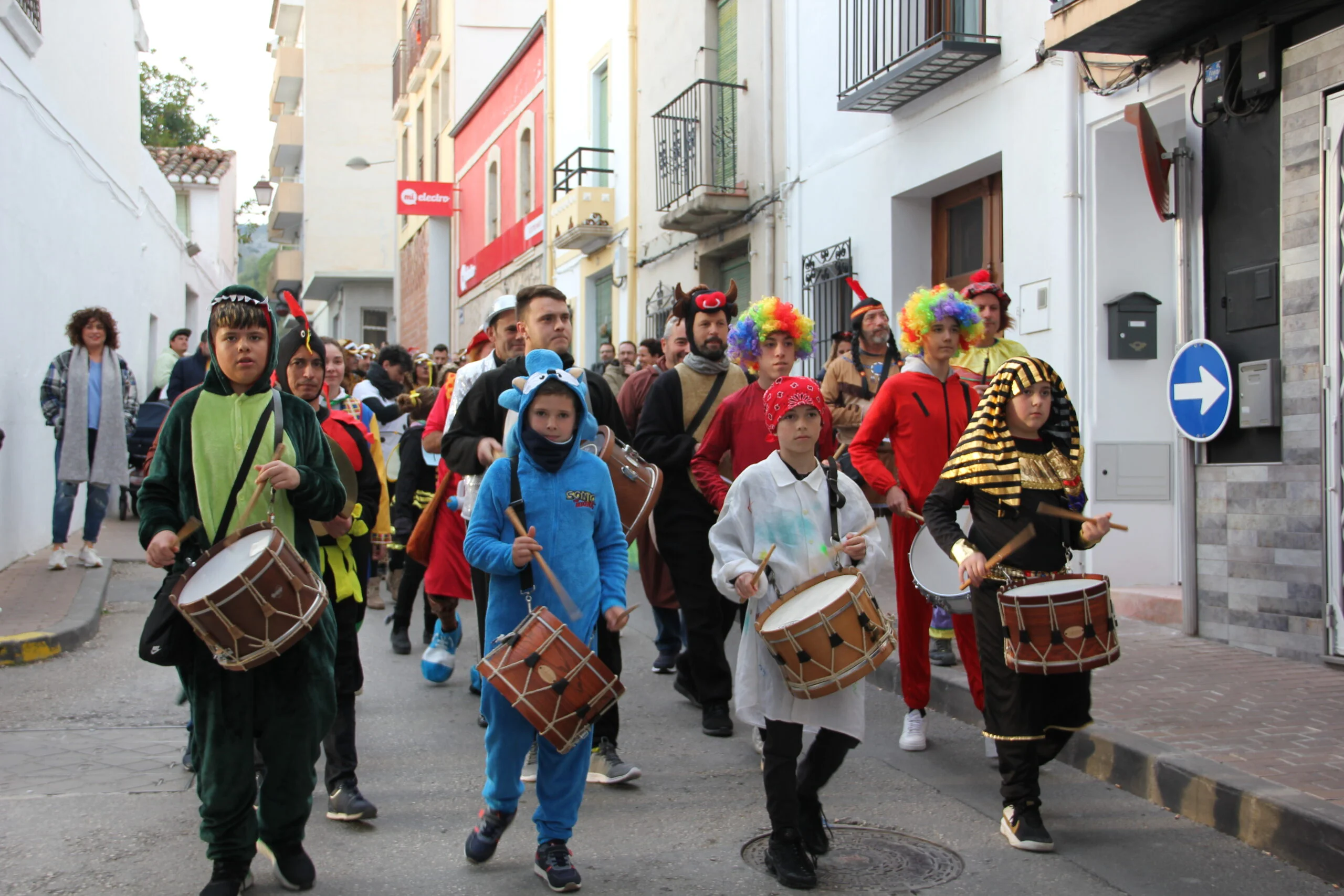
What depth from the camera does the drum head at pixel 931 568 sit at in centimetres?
536

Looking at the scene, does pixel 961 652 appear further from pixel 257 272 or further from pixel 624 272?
pixel 257 272

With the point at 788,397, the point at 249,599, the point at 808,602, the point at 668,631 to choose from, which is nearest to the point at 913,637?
the point at 788,397

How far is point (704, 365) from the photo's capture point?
21.9ft

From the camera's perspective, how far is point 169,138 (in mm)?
45188

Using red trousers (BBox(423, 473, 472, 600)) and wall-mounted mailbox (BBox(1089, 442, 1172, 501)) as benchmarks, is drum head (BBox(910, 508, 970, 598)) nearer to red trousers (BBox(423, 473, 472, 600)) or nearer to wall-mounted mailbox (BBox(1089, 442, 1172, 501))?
red trousers (BBox(423, 473, 472, 600))

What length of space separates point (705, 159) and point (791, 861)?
1229 cm

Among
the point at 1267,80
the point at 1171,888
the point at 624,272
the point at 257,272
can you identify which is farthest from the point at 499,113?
the point at 257,272

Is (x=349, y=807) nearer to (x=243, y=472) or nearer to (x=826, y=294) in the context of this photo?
(x=243, y=472)

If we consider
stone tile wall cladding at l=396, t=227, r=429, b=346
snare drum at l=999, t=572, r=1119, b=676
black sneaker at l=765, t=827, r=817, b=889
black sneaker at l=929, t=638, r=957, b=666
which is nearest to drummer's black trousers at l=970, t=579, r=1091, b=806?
snare drum at l=999, t=572, r=1119, b=676

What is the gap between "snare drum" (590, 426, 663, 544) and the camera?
560cm

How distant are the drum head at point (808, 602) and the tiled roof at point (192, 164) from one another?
29.3m

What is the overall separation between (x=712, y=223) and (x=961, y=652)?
10.7m

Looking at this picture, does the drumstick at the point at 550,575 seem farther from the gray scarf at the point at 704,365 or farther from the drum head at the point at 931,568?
the gray scarf at the point at 704,365

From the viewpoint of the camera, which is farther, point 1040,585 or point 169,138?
point 169,138
